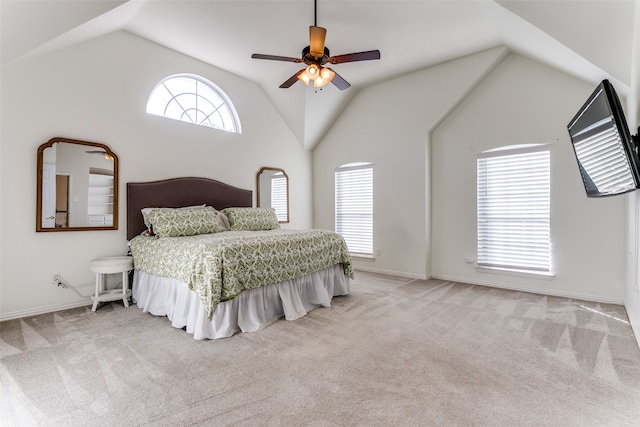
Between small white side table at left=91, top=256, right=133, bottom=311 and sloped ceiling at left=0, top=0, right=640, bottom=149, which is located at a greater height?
sloped ceiling at left=0, top=0, right=640, bottom=149

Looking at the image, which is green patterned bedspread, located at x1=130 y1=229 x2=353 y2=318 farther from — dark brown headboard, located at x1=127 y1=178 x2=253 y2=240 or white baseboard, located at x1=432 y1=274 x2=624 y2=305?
white baseboard, located at x1=432 y1=274 x2=624 y2=305

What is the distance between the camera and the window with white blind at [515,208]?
3854mm

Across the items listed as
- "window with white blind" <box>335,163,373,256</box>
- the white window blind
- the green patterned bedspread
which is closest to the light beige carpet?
the green patterned bedspread

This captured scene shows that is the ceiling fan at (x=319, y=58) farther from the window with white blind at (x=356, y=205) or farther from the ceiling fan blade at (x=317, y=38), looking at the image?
the window with white blind at (x=356, y=205)

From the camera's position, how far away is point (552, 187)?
3766mm

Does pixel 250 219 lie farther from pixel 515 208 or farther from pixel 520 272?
pixel 520 272

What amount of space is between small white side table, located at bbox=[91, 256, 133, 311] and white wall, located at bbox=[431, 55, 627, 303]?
425 cm

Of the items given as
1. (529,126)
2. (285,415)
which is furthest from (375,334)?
(529,126)

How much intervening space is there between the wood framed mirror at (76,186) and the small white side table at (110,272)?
49 centimetres

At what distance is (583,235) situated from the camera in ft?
11.8

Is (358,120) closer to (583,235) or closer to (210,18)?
(210,18)

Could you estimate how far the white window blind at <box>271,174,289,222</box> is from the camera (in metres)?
5.49

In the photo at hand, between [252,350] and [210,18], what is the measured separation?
11.4 feet

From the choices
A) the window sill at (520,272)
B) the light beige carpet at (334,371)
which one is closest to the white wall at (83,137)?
the light beige carpet at (334,371)
